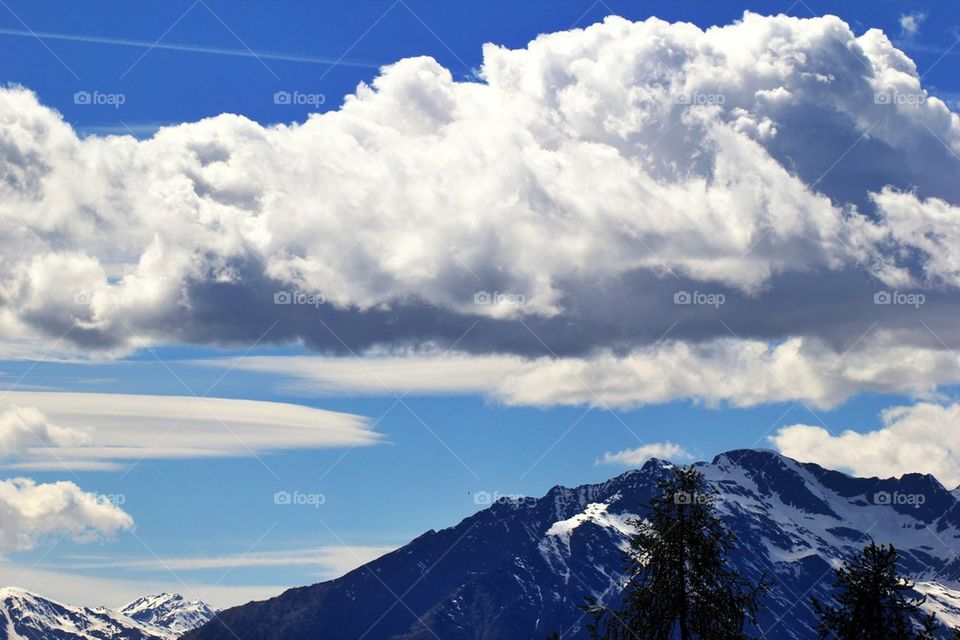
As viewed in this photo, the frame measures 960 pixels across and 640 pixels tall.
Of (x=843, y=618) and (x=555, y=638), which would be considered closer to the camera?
(x=843, y=618)

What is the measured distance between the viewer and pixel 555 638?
178 ft

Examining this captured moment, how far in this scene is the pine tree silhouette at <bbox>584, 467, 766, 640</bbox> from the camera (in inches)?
1925

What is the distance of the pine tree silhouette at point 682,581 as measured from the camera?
4891 centimetres

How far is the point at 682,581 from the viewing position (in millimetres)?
49781

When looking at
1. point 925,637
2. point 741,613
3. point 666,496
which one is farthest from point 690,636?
point 925,637

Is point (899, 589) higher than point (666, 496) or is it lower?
lower

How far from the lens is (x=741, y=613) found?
160ft

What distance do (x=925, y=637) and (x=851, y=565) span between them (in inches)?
176

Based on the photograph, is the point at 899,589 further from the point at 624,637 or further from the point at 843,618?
the point at 624,637

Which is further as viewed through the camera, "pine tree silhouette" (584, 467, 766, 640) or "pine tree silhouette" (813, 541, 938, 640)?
"pine tree silhouette" (813, 541, 938, 640)

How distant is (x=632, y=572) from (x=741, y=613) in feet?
14.2

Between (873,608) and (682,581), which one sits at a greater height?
(682,581)

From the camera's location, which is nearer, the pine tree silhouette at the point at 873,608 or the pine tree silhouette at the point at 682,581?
the pine tree silhouette at the point at 682,581

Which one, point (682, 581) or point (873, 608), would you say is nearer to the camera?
point (873, 608)
